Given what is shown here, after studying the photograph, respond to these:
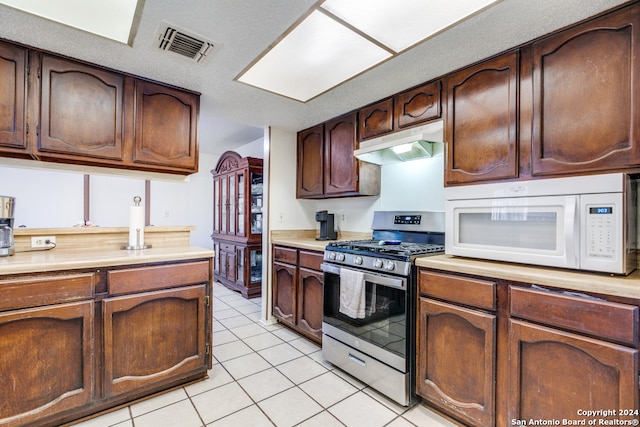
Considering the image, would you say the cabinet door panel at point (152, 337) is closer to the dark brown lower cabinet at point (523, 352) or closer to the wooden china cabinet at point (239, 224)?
the dark brown lower cabinet at point (523, 352)

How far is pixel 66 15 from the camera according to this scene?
4.77 feet

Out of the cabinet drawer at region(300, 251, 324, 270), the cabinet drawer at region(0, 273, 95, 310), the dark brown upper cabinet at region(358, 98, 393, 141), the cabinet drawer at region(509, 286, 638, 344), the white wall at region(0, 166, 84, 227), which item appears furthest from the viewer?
the white wall at region(0, 166, 84, 227)

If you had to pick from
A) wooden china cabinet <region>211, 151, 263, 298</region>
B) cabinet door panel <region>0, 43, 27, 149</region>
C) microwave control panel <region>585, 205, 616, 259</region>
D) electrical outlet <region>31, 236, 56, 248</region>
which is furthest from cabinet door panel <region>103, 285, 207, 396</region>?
microwave control panel <region>585, 205, 616, 259</region>

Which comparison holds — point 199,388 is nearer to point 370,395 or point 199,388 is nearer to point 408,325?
point 370,395

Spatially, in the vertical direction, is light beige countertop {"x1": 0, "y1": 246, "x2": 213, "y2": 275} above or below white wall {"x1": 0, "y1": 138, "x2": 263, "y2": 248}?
below

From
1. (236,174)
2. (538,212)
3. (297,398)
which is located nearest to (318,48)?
(538,212)

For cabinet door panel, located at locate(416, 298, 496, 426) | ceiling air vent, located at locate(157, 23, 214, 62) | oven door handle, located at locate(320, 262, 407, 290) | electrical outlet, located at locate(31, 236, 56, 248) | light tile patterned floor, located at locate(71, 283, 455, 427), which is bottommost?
light tile patterned floor, located at locate(71, 283, 455, 427)

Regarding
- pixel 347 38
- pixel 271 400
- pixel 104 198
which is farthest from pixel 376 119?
pixel 104 198

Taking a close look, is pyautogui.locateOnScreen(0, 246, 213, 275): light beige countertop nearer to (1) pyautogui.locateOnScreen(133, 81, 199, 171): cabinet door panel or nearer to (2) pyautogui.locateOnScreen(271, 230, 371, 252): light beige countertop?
(1) pyautogui.locateOnScreen(133, 81, 199, 171): cabinet door panel

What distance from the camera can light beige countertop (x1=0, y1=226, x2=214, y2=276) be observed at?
1538 mm

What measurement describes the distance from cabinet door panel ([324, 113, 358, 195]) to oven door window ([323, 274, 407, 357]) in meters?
0.93

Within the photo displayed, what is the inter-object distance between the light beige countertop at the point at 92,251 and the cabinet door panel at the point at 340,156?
1.34m

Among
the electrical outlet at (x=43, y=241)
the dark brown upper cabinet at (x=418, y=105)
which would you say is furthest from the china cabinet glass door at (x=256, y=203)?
the dark brown upper cabinet at (x=418, y=105)

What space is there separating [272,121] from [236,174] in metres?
1.66
